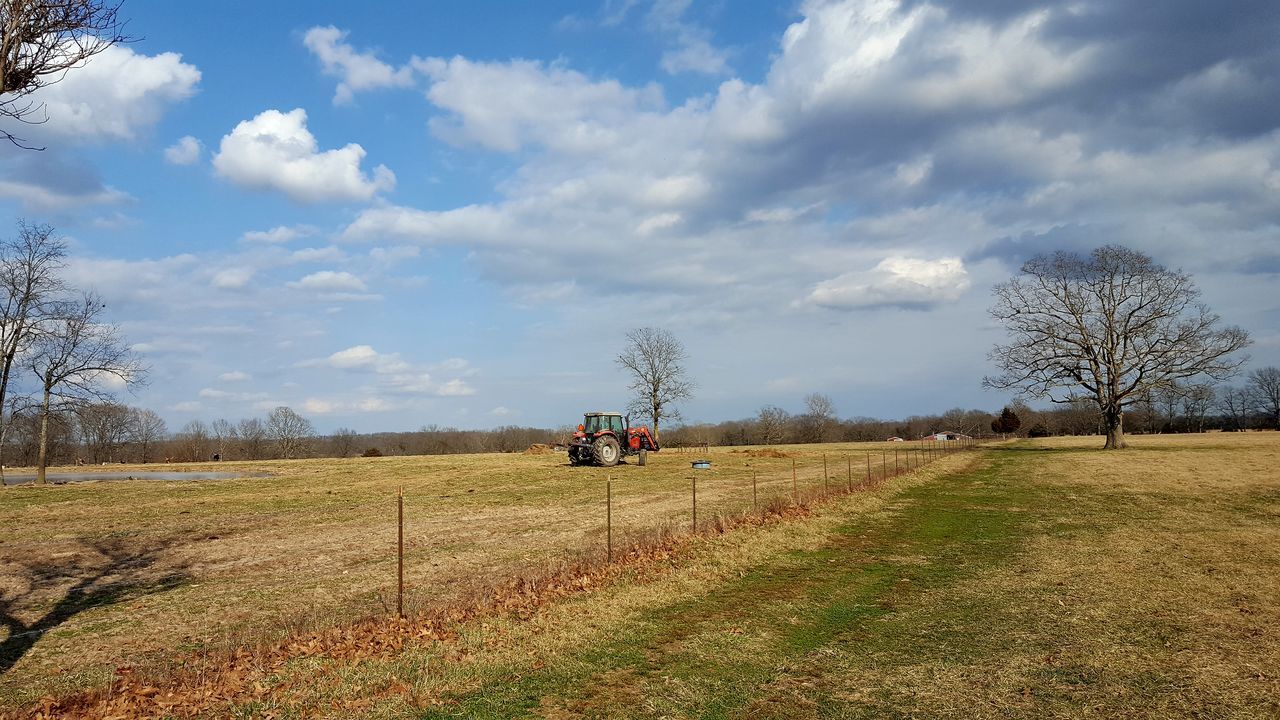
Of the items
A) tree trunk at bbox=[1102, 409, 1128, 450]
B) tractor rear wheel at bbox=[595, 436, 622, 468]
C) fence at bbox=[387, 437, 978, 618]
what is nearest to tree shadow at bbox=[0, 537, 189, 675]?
fence at bbox=[387, 437, 978, 618]

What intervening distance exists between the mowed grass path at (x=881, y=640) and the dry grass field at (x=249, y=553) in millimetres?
2242

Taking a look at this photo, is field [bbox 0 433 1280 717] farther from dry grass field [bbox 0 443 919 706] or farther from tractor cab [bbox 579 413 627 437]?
tractor cab [bbox 579 413 627 437]

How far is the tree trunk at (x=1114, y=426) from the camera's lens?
48.3 metres

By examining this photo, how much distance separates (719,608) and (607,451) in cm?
2829

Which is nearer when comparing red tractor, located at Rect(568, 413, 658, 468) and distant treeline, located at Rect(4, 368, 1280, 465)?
red tractor, located at Rect(568, 413, 658, 468)

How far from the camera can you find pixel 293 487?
31.0 m

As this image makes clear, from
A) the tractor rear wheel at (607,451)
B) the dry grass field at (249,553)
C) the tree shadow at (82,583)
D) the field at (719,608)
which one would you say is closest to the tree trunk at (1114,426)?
the field at (719,608)

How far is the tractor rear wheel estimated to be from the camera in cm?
3738

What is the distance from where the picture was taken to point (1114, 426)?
49000 millimetres

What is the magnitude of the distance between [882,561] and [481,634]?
7780mm

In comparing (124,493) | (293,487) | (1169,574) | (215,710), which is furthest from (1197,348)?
(124,493)

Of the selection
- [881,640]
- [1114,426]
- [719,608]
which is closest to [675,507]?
[719,608]

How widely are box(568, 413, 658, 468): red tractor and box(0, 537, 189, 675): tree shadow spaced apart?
23017 mm

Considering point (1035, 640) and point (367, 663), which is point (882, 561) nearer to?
point (1035, 640)
